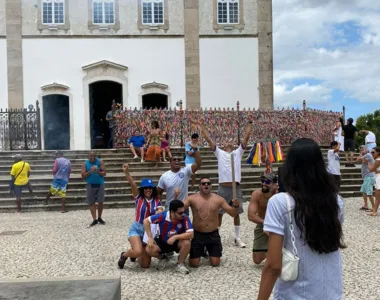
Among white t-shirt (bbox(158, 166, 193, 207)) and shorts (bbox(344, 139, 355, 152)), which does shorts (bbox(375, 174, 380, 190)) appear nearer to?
white t-shirt (bbox(158, 166, 193, 207))

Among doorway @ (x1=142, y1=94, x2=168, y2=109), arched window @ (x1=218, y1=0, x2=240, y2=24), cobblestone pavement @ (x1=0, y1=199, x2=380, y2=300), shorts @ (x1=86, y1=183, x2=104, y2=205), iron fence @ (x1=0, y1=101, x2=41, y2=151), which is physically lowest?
cobblestone pavement @ (x1=0, y1=199, x2=380, y2=300)

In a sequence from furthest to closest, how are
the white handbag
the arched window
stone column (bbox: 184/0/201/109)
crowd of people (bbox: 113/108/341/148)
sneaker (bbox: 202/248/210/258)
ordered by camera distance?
the arched window < stone column (bbox: 184/0/201/109) < crowd of people (bbox: 113/108/341/148) < sneaker (bbox: 202/248/210/258) < the white handbag

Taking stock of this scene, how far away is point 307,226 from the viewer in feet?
7.60

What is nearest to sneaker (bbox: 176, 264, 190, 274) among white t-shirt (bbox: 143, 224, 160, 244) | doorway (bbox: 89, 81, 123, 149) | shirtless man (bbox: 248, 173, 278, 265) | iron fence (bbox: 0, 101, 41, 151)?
white t-shirt (bbox: 143, 224, 160, 244)

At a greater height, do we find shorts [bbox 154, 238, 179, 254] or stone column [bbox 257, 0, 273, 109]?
stone column [bbox 257, 0, 273, 109]

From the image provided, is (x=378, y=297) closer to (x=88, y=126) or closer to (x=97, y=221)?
(x=97, y=221)

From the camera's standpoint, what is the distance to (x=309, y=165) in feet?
7.68

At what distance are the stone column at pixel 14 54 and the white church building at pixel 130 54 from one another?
0.13ft

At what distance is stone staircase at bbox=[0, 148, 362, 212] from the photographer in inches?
511

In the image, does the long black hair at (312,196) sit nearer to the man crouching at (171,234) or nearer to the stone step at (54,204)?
the man crouching at (171,234)

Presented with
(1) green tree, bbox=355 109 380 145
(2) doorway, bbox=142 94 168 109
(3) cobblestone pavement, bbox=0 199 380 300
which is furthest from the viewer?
(1) green tree, bbox=355 109 380 145

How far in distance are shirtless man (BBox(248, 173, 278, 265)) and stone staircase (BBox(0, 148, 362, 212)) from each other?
22.6 ft

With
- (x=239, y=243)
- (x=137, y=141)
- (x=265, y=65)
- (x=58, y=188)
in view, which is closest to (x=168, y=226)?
(x=239, y=243)

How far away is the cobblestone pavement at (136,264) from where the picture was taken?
5.39 m
